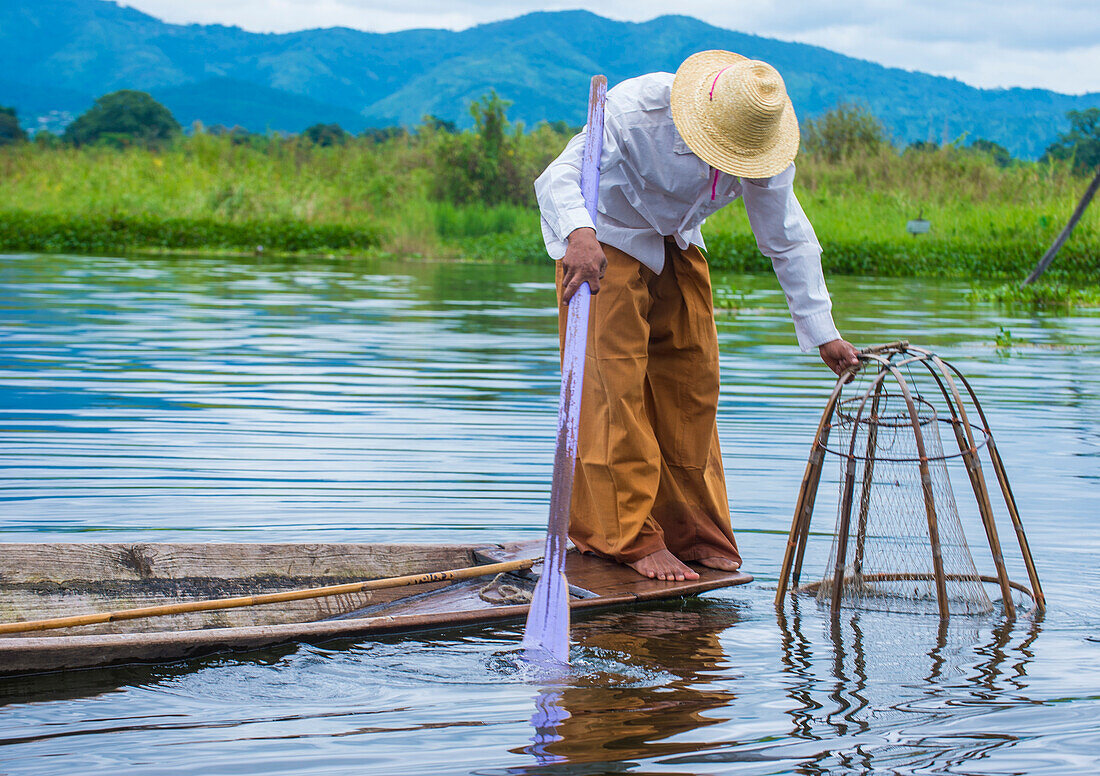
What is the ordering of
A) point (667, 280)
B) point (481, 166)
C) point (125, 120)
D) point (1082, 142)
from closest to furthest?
1. point (667, 280)
2. point (481, 166)
3. point (1082, 142)
4. point (125, 120)

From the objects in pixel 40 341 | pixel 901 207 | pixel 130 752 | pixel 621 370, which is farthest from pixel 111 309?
pixel 901 207

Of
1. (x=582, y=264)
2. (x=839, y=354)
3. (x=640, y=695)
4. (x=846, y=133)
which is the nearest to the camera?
(x=640, y=695)

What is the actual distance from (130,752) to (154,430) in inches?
134

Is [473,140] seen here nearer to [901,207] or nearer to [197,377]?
[901,207]

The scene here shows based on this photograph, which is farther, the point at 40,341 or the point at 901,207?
the point at 901,207

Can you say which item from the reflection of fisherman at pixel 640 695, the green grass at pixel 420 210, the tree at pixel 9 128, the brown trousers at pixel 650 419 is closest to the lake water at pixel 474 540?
the reflection of fisherman at pixel 640 695

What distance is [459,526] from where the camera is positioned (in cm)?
417

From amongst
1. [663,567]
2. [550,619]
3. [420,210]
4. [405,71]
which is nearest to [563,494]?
[550,619]

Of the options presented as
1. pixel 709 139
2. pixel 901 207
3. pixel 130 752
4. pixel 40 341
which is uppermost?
pixel 901 207

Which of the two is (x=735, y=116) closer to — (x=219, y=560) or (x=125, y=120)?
(x=219, y=560)

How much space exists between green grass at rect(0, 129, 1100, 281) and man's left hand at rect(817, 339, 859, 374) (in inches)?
561

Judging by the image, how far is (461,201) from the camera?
23.5 metres

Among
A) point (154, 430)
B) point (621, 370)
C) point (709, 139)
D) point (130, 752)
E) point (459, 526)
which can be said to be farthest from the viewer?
point (154, 430)

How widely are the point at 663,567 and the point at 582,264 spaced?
101 centimetres
